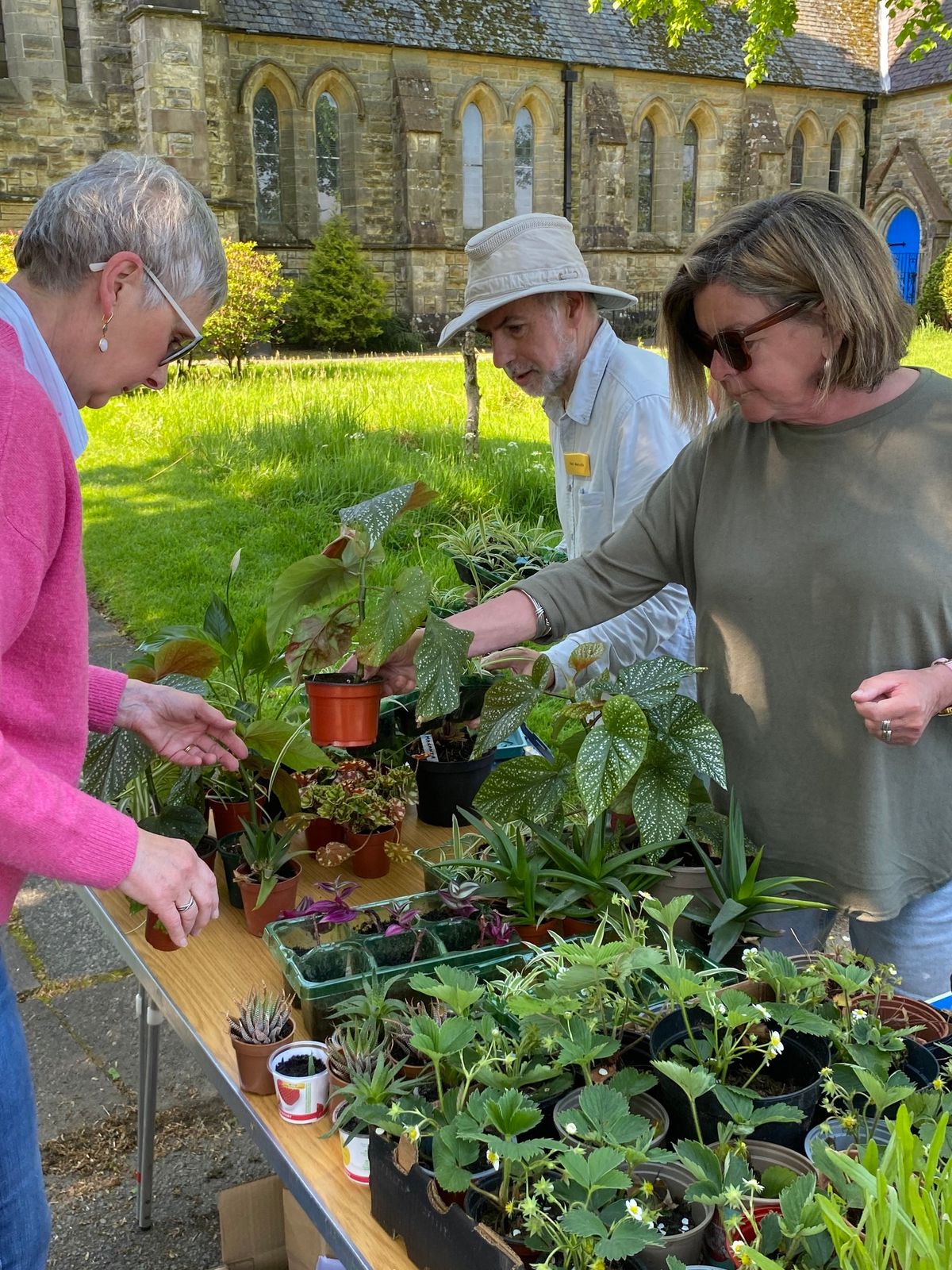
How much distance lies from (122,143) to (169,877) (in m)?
18.6

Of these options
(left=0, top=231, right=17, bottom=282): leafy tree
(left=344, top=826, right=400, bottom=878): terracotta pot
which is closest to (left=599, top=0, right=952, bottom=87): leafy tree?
(left=0, top=231, right=17, bottom=282): leafy tree

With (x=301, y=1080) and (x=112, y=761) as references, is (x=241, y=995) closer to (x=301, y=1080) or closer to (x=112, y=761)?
(x=301, y=1080)

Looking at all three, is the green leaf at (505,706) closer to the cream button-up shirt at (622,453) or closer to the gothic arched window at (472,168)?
the cream button-up shirt at (622,453)

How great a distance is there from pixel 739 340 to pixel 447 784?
3.45ft

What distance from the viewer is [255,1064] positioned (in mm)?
1559

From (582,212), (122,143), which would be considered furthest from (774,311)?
(582,212)

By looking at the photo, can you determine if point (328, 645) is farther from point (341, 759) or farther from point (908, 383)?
point (908, 383)

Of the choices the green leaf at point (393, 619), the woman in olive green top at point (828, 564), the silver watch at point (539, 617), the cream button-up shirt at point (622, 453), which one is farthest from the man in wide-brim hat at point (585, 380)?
the green leaf at point (393, 619)

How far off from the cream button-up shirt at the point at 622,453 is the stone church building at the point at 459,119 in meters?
15.9

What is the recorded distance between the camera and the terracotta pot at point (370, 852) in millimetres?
2213

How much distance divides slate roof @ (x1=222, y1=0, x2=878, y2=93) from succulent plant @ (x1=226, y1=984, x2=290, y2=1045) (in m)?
21.1

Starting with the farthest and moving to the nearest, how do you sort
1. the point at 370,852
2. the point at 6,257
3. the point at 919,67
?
the point at 919,67 < the point at 6,257 < the point at 370,852

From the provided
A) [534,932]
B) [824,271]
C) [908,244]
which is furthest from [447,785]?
[908,244]

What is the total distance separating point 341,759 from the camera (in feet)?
8.39
